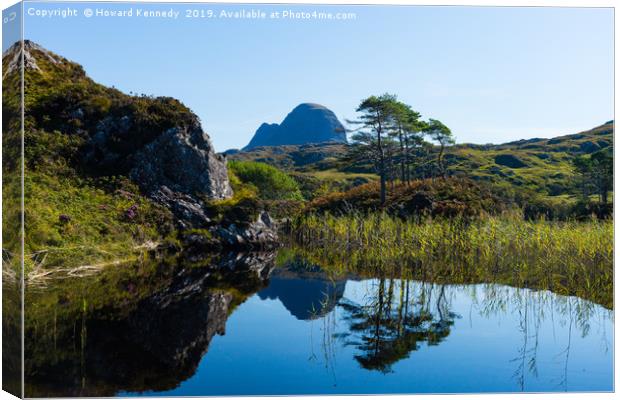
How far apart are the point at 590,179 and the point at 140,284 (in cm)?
3392

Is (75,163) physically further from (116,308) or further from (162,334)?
(162,334)

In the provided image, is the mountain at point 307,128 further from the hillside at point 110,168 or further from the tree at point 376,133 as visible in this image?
the hillside at point 110,168

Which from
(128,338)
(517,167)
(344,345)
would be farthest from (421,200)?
(517,167)

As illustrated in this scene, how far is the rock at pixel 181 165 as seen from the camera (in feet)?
70.6

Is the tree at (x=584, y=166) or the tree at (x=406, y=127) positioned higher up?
the tree at (x=406, y=127)

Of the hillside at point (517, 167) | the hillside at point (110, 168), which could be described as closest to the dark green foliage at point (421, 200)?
the hillside at point (110, 168)

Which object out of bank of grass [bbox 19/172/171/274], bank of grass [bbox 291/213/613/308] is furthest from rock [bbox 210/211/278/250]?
bank of grass [bbox 291/213/613/308]

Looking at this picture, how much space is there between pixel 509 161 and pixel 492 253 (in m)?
60.1

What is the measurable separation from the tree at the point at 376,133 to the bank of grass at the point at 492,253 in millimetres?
12979

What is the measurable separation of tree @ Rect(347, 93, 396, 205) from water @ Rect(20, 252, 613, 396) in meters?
20.2

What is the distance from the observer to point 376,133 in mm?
32719

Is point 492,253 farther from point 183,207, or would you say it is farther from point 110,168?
point 110,168

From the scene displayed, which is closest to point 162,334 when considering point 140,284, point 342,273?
point 140,284

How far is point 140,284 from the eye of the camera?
12.2 meters
